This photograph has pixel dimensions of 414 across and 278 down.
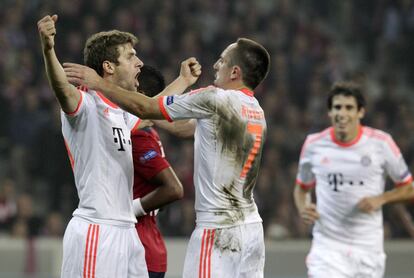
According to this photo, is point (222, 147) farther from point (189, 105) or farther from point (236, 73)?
point (236, 73)

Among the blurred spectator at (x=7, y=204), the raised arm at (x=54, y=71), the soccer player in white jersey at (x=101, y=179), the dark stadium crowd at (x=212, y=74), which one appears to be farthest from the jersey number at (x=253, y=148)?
the blurred spectator at (x=7, y=204)

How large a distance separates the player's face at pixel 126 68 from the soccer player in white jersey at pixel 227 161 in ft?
0.88

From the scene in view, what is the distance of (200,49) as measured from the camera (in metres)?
15.6

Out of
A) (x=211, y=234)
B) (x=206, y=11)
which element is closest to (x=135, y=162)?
(x=211, y=234)

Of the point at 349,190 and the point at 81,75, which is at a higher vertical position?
the point at 81,75

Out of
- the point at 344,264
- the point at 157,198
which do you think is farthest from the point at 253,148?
the point at 344,264

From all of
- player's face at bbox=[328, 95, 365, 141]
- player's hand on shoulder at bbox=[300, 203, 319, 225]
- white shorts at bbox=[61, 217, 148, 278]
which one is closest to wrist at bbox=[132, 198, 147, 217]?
white shorts at bbox=[61, 217, 148, 278]

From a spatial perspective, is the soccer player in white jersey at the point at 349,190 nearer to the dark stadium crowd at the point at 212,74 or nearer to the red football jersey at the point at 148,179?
the red football jersey at the point at 148,179

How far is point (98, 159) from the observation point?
5.95 meters

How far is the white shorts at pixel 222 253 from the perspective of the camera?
6125mm

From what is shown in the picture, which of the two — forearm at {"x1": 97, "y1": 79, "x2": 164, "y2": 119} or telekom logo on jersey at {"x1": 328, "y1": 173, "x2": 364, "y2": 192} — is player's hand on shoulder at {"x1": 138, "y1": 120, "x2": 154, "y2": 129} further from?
telekom logo on jersey at {"x1": 328, "y1": 173, "x2": 364, "y2": 192}

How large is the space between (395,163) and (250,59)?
2.67m

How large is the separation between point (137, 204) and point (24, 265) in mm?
6312

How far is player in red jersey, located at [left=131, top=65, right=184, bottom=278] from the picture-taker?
6523mm
